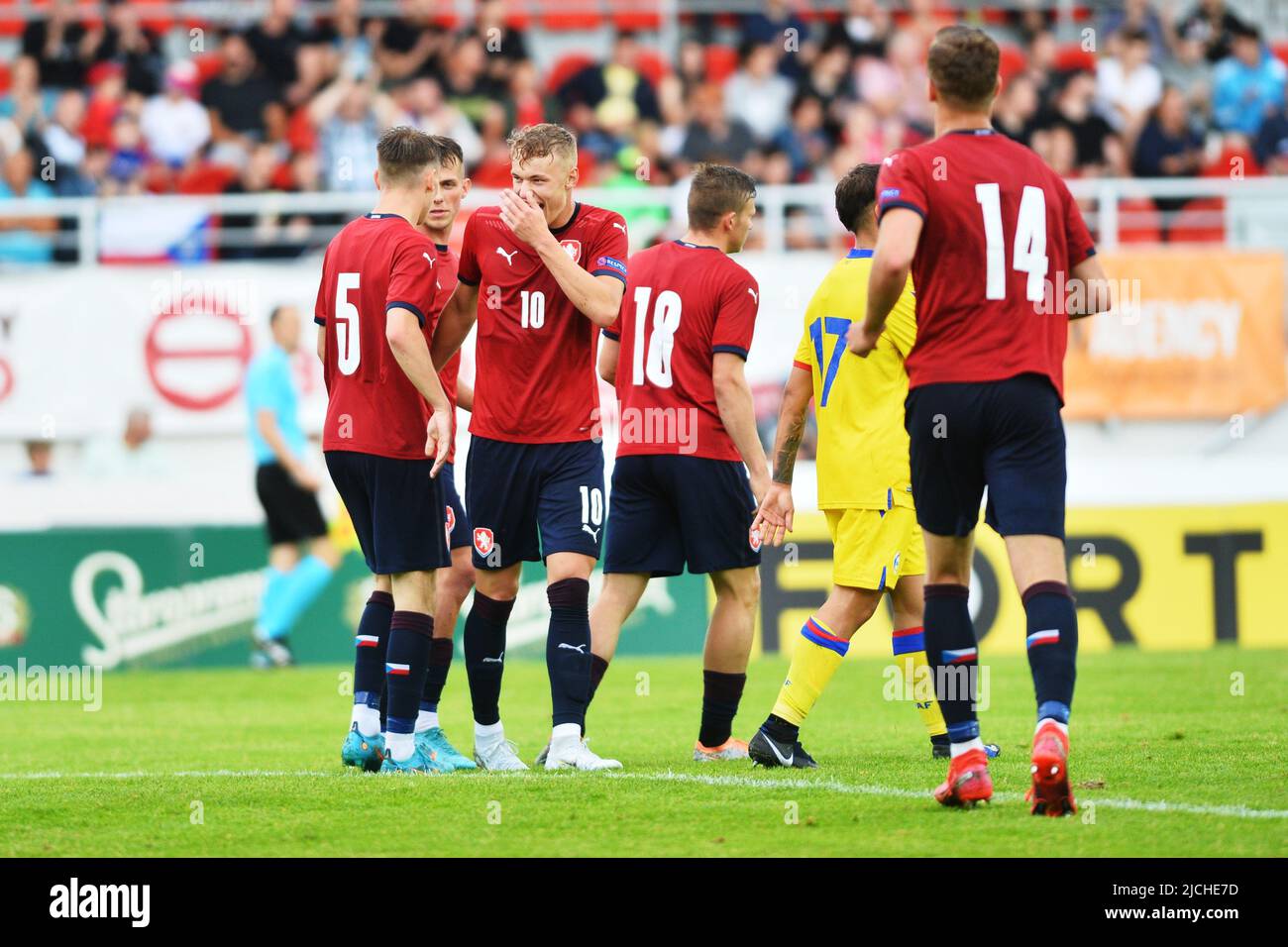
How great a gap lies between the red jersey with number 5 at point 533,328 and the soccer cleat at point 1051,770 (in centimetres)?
261

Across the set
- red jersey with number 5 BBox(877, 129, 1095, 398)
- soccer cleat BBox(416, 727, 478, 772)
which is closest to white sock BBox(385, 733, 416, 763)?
soccer cleat BBox(416, 727, 478, 772)

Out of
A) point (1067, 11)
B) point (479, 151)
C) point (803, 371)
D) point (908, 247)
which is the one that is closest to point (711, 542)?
point (803, 371)

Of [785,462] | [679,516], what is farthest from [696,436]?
[785,462]

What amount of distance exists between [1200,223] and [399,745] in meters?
12.7

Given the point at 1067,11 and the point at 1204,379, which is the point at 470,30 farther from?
the point at 1204,379

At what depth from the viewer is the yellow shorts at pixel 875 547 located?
748 cm

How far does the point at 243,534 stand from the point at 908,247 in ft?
32.8

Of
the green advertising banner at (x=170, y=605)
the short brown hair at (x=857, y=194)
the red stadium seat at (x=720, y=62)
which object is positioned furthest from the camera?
the red stadium seat at (x=720, y=62)

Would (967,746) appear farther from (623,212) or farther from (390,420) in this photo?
(623,212)

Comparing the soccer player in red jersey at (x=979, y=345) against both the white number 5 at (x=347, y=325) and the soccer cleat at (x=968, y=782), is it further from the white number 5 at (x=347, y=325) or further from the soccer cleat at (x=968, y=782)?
the white number 5 at (x=347, y=325)

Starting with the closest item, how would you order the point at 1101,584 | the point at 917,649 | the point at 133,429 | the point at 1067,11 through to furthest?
1. the point at 917,649
2. the point at 1101,584
3. the point at 133,429
4. the point at 1067,11

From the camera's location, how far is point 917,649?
25.8ft

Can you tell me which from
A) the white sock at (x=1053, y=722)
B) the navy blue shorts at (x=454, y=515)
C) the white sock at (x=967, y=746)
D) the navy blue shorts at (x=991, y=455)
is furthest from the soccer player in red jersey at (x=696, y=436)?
the white sock at (x=1053, y=722)

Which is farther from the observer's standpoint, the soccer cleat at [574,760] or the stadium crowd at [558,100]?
the stadium crowd at [558,100]
